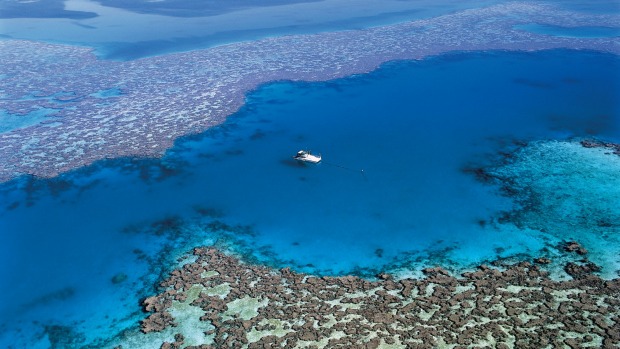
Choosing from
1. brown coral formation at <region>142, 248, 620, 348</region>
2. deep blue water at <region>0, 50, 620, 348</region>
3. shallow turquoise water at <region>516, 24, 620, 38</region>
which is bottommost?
brown coral formation at <region>142, 248, 620, 348</region>

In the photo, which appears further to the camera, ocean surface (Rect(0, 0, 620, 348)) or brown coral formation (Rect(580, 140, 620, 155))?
brown coral formation (Rect(580, 140, 620, 155))

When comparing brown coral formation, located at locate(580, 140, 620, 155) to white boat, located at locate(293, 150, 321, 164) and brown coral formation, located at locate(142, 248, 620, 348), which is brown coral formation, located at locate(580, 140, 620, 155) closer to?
brown coral formation, located at locate(142, 248, 620, 348)

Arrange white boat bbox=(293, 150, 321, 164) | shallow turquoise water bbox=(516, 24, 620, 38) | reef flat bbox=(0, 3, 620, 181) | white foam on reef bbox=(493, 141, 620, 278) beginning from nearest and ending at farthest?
white foam on reef bbox=(493, 141, 620, 278)
white boat bbox=(293, 150, 321, 164)
reef flat bbox=(0, 3, 620, 181)
shallow turquoise water bbox=(516, 24, 620, 38)

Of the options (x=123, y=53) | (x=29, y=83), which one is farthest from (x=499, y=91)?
(x=29, y=83)

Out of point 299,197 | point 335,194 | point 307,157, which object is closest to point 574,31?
point 307,157

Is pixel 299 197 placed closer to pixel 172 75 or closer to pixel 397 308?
pixel 397 308

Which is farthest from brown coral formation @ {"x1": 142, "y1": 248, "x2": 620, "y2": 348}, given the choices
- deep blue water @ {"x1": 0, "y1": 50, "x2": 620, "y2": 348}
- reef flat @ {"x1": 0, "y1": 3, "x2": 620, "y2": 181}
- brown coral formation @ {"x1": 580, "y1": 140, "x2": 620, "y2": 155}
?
reef flat @ {"x1": 0, "y1": 3, "x2": 620, "y2": 181}

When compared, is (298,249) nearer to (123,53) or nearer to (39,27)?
(123,53)
